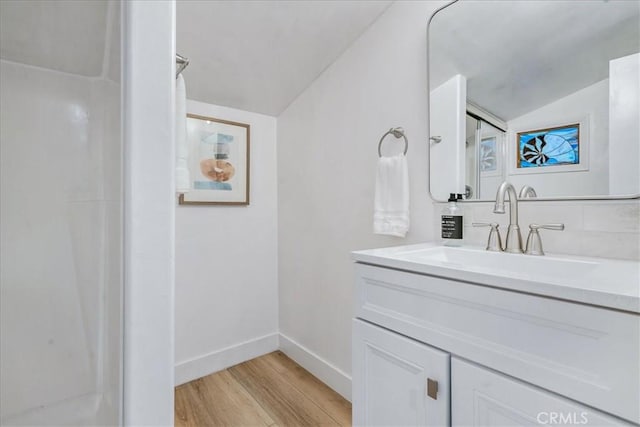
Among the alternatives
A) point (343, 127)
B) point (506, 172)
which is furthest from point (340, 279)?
point (506, 172)

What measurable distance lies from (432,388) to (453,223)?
0.58 meters

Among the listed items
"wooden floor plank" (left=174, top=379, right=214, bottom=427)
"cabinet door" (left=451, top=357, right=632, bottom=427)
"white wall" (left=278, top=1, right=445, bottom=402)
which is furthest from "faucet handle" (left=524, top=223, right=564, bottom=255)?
"wooden floor plank" (left=174, top=379, right=214, bottom=427)

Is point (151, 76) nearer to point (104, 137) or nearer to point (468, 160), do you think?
point (104, 137)

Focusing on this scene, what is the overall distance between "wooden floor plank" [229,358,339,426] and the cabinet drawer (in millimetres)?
936

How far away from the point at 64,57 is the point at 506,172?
3.99 ft

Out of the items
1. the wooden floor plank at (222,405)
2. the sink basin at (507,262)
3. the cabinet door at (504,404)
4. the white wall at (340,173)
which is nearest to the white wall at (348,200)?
the white wall at (340,173)

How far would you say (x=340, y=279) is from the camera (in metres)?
1.63

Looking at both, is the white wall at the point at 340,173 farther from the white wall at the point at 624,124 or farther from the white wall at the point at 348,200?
the white wall at the point at 624,124

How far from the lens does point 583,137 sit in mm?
895

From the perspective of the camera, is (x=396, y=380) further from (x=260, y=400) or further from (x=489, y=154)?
(x=260, y=400)

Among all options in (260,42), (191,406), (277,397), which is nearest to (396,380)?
(277,397)

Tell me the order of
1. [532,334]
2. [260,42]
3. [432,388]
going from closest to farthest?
[532,334] → [432,388] → [260,42]

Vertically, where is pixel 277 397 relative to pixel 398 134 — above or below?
below

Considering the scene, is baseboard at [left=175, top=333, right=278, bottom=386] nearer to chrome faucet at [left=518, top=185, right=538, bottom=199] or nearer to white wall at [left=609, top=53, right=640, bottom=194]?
chrome faucet at [left=518, top=185, right=538, bottom=199]
